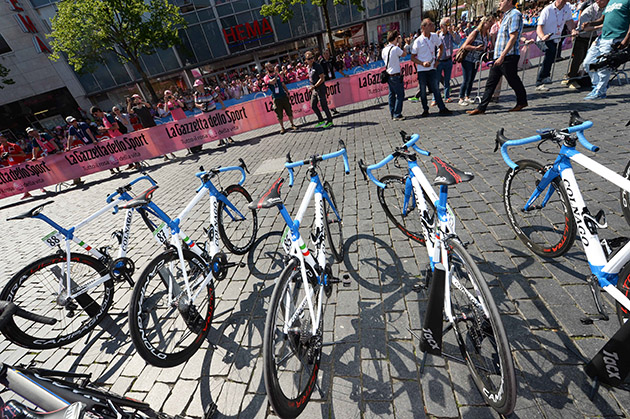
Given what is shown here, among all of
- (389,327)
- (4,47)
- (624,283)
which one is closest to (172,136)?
(389,327)

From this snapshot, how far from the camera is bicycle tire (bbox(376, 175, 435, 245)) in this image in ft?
11.3

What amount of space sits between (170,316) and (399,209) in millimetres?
3467

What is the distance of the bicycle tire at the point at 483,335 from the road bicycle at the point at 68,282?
3753mm

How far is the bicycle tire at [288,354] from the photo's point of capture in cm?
160

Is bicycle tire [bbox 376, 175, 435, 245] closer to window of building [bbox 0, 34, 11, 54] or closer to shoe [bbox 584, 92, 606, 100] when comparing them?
shoe [bbox 584, 92, 606, 100]

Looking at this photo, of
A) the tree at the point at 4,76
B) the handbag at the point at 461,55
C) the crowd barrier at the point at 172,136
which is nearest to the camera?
the handbag at the point at 461,55

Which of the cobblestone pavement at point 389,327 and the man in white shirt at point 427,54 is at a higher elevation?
the man in white shirt at point 427,54

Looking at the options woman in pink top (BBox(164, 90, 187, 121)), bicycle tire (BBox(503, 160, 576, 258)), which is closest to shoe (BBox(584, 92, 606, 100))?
bicycle tire (BBox(503, 160, 576, 258))

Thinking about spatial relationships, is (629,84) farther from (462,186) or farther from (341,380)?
(341,380)

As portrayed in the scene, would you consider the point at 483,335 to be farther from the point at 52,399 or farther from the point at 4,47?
the point at 4,47

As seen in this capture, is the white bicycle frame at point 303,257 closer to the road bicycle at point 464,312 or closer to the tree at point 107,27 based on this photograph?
the road bicycle at point 464,312

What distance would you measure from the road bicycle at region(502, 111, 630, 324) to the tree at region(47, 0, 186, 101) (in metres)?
25.9

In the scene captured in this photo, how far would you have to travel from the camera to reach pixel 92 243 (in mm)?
5406

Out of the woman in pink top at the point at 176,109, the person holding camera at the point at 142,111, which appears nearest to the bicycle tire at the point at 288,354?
the woman in pink top at the point at 176,109
